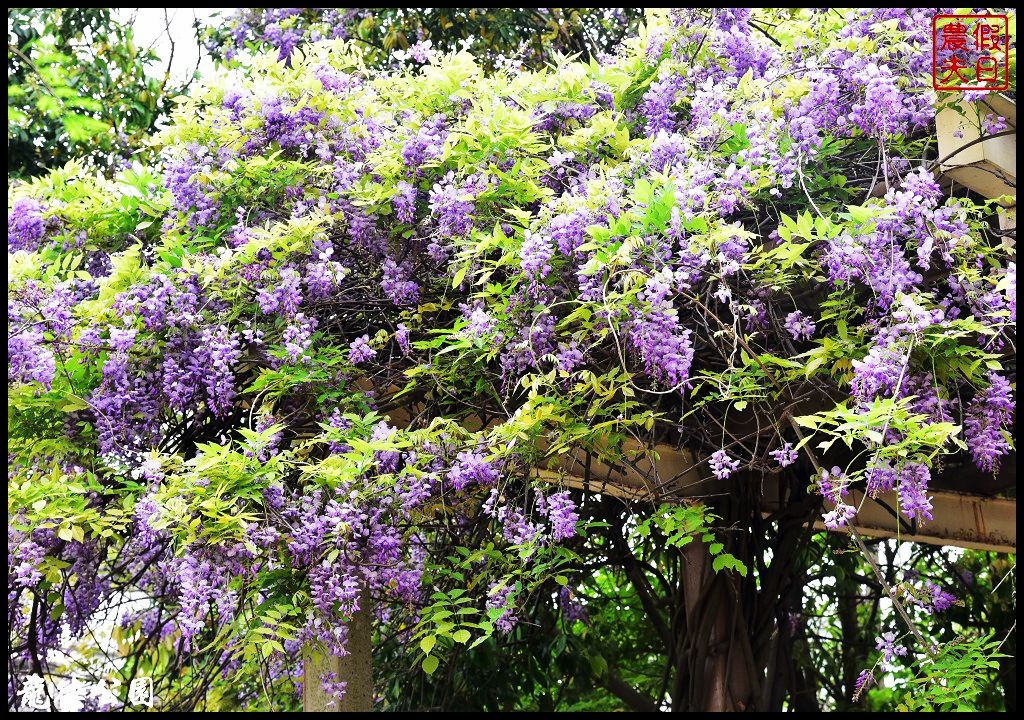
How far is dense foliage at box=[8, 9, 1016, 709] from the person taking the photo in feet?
8.79

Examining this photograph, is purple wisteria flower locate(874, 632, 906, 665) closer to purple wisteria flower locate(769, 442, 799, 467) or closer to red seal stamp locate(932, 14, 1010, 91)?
purple wisteria flower locate(769, 442, 799, 467)

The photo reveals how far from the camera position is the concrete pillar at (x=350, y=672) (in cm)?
335

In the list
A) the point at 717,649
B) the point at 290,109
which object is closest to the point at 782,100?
the point at 290,109

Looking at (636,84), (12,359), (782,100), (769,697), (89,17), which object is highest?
(89,17)

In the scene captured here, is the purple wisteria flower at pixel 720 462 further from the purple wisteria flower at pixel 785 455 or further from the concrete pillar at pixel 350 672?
the concrete pillar at pixel 350 672

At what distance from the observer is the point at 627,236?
8.88 ft

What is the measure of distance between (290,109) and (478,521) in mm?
1437

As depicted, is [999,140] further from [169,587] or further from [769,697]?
[169,587]

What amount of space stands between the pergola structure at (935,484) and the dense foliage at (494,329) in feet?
0.26

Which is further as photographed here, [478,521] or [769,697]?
[769,697]

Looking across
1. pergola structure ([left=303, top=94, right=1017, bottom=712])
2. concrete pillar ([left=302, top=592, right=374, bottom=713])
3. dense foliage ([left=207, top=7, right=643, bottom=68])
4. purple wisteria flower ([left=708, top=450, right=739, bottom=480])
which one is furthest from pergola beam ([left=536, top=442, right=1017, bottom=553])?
dense foliage ([left=207, top=7, right=643, bottom=68])

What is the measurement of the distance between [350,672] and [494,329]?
127cm

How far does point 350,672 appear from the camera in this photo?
338cm

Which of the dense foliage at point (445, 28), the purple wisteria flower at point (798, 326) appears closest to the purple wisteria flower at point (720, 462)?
the purple wisteria flower at point (798, 326)
